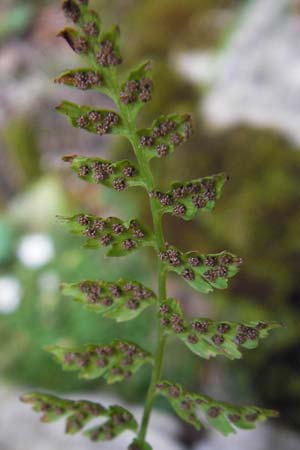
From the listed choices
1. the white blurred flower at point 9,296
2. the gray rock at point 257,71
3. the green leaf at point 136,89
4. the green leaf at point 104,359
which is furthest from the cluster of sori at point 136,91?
the white blurred flower at point 9,296

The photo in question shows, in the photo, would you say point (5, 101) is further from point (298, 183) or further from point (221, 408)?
point (221, 408)

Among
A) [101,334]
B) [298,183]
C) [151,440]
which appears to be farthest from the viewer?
[101,334]

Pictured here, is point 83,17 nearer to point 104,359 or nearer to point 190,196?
point 190,196

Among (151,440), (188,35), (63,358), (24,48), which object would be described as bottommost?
(151,440)

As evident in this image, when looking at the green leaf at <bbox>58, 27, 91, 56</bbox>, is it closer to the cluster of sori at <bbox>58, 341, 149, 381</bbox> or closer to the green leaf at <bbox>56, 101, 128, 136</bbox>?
the green leaf at <bbox>56, 101, 128, 136</bbox>

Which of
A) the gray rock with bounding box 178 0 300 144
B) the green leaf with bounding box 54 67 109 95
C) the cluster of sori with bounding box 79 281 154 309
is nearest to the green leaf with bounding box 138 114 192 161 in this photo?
the green leaf with bounding box 54 67 109 95

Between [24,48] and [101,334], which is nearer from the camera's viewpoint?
[101,334]

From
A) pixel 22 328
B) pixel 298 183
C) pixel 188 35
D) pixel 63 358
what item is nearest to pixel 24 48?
pixel 188 35

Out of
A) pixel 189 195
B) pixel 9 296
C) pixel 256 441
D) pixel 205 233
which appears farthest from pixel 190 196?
pixel 9 296
